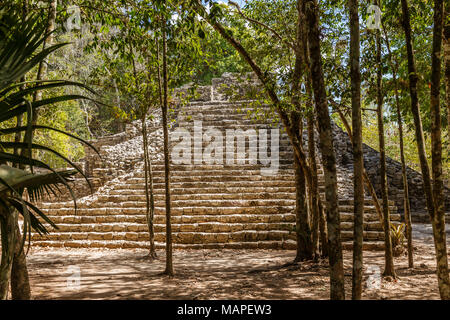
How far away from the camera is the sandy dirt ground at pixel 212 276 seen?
410 centimetres

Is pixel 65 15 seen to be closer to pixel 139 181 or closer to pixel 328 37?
pixel 328 37

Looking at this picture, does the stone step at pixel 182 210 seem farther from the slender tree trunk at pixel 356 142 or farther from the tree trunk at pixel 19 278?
the slender tree trunk at pixel 356 142

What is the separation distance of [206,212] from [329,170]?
5984 millimetres

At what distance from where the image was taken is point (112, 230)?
8.09m

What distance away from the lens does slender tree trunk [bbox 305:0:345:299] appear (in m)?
2.51

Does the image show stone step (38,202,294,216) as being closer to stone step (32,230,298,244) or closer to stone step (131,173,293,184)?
stone step (32,230,298,244)

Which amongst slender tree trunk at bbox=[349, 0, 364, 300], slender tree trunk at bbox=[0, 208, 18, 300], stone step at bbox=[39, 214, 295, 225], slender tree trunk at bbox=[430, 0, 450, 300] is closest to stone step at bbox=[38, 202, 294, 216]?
stone step at bbox=[39, 214, 295, 225]

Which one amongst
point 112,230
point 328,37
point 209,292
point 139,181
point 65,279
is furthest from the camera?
point 139,181

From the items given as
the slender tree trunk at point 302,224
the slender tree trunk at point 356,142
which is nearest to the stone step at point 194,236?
the slender tree trunk at point 302,224

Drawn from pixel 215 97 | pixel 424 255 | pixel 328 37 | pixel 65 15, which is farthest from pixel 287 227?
pixel 215 97

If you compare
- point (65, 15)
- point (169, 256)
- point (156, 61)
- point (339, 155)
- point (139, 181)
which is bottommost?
point (169, 256)

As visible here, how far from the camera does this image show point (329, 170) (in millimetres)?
2643

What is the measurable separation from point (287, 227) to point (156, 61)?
4490 mm

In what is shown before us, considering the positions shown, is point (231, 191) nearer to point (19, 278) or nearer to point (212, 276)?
point (212, 276)
